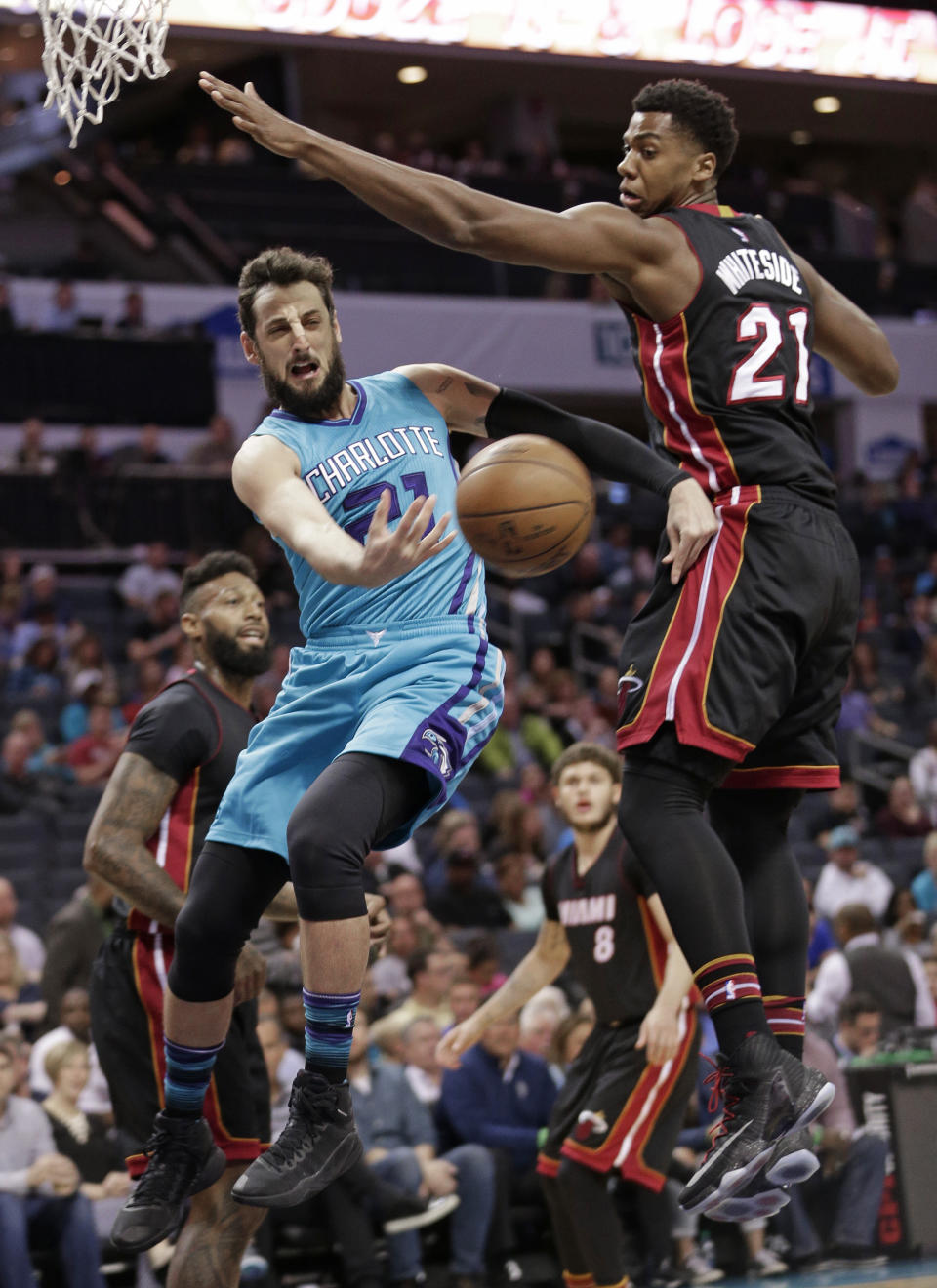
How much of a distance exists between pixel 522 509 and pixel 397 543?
22.5 inches

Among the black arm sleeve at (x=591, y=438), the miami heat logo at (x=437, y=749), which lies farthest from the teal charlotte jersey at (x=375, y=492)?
the miami heat logo at (x=437, y=749)

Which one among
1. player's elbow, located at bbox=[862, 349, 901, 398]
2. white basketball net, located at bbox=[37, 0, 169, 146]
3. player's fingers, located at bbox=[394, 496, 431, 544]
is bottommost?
player's fingers, located at bbox=[394, 496, 431, 544]

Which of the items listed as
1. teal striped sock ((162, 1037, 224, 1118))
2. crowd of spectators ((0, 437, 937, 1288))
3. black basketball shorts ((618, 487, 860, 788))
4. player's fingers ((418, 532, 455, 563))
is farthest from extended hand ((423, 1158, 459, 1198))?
player's fingers ((418, 532, 455, 563))

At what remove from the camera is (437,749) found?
172 inches

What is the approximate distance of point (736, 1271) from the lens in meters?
8.88

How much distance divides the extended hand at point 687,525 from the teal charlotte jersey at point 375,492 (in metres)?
0.65

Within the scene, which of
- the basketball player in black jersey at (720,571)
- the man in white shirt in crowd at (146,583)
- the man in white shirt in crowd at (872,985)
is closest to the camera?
the basketball player in black jersey at (720,571)

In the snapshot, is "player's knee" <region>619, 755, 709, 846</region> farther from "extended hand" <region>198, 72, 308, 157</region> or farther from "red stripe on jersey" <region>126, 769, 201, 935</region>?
"red stripe on jersey" <region>126, 769, 201, 935</region>

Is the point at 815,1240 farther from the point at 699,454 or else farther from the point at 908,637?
the point at 908,637

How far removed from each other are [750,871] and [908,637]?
1519cm

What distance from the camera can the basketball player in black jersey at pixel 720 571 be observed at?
4.10 metres

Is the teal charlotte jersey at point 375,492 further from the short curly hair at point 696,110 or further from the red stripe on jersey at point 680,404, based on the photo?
the short curly hair at point 696,110

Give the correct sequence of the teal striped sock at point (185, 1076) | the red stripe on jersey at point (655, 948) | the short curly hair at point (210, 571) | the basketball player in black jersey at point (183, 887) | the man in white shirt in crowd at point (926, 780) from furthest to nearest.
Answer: the man in white shirt in crowd at point (926, 780) → the red stripe on jersey at point (655, 948) → the short curly hair at point (210, 571) → the basketball player in black jersey at point (183, 887) → the teal striped sock at point (185, 1076)

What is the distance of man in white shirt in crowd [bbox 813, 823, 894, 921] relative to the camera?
12703 millimetres
